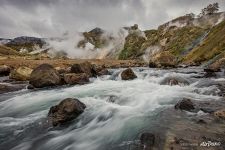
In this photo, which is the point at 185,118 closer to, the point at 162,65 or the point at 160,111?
the point at 160,111

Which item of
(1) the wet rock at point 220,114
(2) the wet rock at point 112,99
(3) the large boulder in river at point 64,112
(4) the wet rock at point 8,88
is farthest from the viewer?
(4) the wet rock at point 8,88

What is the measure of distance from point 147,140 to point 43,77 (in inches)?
992

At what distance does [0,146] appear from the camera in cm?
1450

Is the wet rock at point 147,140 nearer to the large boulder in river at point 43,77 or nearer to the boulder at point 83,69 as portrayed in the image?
the large boulder in river at point 43,77

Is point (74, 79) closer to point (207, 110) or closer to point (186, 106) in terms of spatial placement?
point (186, 106)

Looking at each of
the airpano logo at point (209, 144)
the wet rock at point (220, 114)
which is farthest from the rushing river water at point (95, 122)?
the wet rock at point (220, 114)

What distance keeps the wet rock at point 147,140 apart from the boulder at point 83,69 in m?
29.3

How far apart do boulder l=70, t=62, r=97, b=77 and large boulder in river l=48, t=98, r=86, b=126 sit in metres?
22.9

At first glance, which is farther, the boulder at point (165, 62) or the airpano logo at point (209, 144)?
the boulder at point (165, 62)

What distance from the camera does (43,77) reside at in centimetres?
3497

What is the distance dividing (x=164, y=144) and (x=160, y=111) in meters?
6.64

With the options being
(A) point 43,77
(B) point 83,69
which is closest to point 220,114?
(A) point 43,77

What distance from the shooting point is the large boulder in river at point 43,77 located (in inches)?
1359

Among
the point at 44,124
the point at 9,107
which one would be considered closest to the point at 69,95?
the point at 9,107
